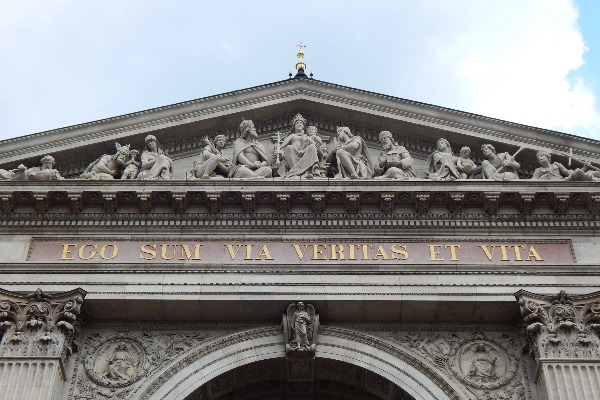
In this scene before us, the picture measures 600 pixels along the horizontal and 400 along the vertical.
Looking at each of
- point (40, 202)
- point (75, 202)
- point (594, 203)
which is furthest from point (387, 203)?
point (40, 202)

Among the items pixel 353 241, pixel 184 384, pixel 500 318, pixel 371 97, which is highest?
pixel 371 97

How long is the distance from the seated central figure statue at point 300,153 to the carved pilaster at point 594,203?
5.47 meters

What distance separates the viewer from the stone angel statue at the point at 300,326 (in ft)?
66.8

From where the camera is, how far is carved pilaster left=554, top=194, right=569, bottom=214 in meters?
21.8

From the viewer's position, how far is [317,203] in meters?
21.9

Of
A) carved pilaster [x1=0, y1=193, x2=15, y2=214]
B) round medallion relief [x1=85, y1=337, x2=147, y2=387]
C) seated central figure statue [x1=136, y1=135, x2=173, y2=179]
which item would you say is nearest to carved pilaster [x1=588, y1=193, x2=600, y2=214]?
seated central figure statue [x1=136, y1=135, x2=173, y2=179]

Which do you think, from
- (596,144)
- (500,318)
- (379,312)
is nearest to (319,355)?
(379,312)

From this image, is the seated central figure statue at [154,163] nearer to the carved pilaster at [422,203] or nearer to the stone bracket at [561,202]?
the carved pilaster at [422,203]

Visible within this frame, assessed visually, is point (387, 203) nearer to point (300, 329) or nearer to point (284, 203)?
point (284, 203)

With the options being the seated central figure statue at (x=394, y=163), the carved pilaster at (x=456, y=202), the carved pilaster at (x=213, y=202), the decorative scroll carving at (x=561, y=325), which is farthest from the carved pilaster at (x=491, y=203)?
the carved pilaster at (x=213, y=202)

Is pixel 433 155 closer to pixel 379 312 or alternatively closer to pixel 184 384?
pixel 379 312

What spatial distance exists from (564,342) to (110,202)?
9.28 m

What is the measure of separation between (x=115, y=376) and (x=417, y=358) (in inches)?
222

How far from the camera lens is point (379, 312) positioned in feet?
68.4
